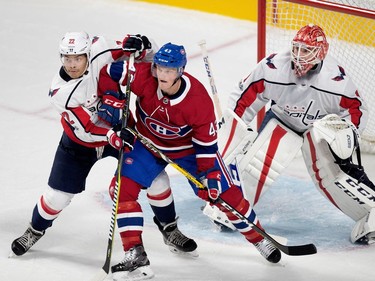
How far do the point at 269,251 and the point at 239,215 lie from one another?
218mm

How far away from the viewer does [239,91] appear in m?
4.59

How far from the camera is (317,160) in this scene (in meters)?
4.57

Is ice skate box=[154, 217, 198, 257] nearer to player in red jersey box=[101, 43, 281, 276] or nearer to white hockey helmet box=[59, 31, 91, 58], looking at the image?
player in red jersey box=[101, 43, 281, 276]

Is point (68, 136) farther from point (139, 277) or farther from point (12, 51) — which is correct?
point (12, 51)

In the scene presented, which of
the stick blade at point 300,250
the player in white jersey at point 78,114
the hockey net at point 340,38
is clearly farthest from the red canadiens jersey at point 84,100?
the hockey net at point 340,38

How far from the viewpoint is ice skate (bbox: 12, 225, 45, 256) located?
4.32 meters

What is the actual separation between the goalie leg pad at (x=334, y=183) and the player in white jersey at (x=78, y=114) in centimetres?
86

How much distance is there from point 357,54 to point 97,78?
185 cm

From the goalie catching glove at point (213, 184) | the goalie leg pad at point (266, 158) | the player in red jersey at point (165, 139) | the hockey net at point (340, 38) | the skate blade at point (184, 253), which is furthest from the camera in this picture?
the hockey net at point (340, 38)

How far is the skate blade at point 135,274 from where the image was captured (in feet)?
13.3

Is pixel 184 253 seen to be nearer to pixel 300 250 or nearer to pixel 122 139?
pixel 300 250

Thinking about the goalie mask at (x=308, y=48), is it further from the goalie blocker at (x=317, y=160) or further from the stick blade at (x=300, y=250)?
the stick blade at (x=300, y=250)

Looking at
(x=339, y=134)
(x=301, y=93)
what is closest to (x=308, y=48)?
(x=301, y=93)

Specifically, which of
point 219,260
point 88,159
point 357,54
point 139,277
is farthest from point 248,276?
point 357,54
